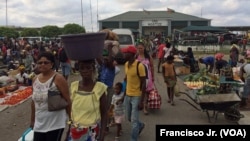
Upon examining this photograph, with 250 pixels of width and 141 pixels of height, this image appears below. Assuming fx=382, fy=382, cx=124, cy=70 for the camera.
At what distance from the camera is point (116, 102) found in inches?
292

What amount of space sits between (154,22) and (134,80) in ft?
229

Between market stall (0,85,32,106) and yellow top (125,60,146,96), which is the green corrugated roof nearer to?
market stall (0,85,32,106)

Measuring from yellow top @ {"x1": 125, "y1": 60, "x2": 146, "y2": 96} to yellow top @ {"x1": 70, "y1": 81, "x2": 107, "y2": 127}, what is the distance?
2.75m

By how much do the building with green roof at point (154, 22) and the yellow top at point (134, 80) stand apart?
224ft

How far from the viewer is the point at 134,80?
6.79 meters

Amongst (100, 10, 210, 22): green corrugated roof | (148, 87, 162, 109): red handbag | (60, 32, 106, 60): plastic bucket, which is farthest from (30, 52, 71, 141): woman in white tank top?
(100, 10, 210, 22): green corrugated roof

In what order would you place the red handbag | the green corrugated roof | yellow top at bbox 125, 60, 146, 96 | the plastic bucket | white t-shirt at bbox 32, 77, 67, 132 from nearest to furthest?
the plastic bucket < white t-shirt at bbox 32, 77, 67, 132 < yellow top at bbox 125, 60, 146, 96 < the red handbag < the green corrugated roof

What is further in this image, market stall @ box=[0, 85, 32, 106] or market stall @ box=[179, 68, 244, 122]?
market stall @ box=[0, 85, 32, 106]

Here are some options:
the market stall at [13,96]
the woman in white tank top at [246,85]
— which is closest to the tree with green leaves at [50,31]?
the market stall at [13,96]

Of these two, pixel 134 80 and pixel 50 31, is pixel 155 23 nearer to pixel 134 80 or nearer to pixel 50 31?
pixel 50 31

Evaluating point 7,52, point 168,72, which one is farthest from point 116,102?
point 7,52

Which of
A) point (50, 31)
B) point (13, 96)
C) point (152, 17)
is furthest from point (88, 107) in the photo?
point (50, 31)

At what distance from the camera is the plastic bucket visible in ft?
12.6

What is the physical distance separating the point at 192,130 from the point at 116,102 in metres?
2.15
